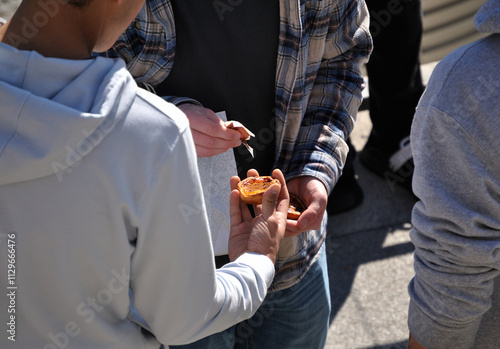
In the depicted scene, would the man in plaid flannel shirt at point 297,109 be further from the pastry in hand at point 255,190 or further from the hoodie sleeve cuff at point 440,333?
the hoodie sleeve cuff at point 440,333

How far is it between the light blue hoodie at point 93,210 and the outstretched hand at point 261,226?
0.80ft

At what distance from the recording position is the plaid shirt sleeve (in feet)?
5.58

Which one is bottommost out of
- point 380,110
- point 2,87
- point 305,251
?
point 380,110

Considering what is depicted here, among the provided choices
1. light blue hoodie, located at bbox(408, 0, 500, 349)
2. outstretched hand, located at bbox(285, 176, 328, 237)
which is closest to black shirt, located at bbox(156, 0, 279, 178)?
outstretched hand, located at bbox(285, 176, 328, 237)

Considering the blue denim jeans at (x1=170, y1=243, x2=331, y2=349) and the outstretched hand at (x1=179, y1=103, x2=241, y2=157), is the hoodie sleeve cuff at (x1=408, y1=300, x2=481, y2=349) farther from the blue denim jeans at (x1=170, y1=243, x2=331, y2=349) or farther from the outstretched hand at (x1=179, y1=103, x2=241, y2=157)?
the outstretched hand at (x1=179, y1=103, x2=241, y2=157)

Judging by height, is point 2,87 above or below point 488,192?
above

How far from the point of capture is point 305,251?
1.73 metres

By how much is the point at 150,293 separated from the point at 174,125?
0.32m

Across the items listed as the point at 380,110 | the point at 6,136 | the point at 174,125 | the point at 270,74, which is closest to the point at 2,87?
the point at 6,136

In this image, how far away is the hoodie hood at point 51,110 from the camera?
0.92 meters

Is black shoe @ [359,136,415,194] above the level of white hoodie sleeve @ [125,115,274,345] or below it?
below

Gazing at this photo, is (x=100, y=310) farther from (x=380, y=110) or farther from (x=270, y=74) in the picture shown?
(x=380, y=110)

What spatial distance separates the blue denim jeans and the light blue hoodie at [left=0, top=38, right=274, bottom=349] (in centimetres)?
65

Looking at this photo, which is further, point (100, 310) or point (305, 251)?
point (305, 251)
